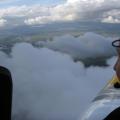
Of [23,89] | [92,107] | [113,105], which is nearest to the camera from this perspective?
[113,105]

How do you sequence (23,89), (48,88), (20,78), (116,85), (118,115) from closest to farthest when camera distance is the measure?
1. (118,115)
2. (116,85)
3. (20,78)
4. (23,89)
5. (48,88)

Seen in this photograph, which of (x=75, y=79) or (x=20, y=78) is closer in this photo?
(x=20, y=78)

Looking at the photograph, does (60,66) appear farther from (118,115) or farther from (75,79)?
(118,115)

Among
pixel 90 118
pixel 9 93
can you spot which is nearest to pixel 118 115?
pixel 90 118

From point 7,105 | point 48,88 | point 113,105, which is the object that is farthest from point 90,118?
point 48,88

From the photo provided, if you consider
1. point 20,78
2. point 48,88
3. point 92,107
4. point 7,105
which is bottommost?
point 48,88

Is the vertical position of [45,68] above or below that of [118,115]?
below

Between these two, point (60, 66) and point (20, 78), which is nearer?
point (20, 78)

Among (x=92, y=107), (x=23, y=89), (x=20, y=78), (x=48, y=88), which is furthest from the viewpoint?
(x=48, y=88)

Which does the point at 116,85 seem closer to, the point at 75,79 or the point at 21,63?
the point at 21,63
